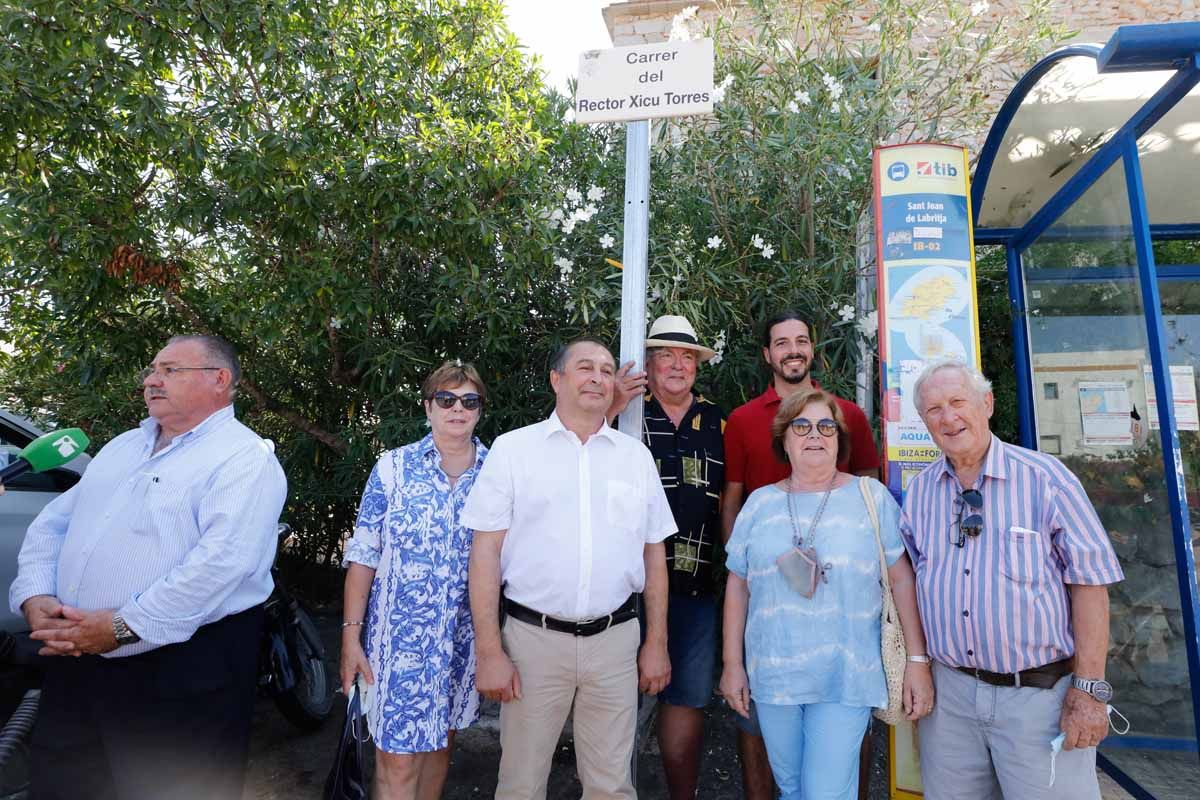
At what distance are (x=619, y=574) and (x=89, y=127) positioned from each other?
3.33 m

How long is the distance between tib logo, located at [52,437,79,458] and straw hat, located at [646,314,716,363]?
2083 millimetres

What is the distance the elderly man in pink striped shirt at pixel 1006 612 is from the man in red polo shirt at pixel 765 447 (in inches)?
23.9

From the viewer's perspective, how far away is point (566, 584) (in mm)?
2322

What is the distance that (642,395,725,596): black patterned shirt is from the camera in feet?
9.31

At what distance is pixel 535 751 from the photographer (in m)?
2.35

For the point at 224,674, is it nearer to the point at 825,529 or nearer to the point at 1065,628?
the point at 825,529

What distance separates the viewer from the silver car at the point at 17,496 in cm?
312

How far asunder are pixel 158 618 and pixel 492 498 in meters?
1.05

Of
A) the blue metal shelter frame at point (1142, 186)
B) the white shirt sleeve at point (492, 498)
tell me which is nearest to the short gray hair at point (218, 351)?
the white shirt sleeve at point (492, 498)

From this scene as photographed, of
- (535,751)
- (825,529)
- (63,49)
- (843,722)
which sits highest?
(63,49)

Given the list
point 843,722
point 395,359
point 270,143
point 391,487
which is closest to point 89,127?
point 270,143

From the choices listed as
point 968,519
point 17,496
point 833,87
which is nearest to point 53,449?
point 17,496

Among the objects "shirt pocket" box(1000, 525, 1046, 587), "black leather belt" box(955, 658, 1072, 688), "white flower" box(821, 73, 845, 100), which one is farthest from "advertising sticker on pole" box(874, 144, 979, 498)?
"white flower" box(821, 73, 845, 100)

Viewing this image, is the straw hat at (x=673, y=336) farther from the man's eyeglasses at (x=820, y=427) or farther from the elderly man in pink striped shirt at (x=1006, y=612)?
the elderly man in pink striped shirt at (x=1006, y=612)
